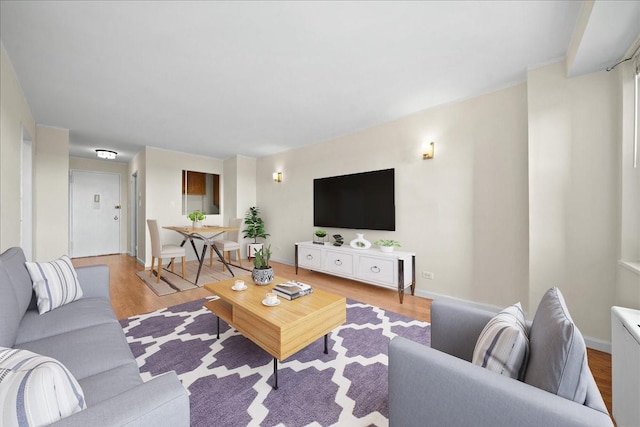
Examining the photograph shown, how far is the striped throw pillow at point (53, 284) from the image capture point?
1663mm

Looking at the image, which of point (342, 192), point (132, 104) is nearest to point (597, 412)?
point (342, 192)

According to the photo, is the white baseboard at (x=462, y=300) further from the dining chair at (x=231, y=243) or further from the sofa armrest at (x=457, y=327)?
the dining chair at (x=231, y=243)

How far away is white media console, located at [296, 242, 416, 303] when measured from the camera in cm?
304

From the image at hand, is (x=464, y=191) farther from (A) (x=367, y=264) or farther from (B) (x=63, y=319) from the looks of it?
(B) (x=63, y=319)

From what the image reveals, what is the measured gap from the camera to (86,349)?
1247mm

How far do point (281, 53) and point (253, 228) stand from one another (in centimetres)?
403

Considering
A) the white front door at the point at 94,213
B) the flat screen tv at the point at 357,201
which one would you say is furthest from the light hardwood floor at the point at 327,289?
the white front door at the point at 94,213

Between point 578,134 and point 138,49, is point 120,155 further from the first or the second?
point 578,134

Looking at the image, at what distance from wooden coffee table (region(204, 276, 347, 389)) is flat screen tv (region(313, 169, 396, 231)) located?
1.90 meters

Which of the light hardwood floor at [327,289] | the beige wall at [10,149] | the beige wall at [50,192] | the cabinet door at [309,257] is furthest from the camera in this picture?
the cabinet door at [309,257]

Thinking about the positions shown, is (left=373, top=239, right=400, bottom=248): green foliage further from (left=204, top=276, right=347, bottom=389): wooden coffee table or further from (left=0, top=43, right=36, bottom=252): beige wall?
(left=0, top=43, right=36, bottom=252): beige wall

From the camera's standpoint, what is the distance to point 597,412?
2.14 feet

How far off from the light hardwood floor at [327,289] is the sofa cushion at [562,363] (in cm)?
150

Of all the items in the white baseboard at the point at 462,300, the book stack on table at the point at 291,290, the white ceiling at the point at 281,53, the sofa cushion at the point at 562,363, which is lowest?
the white baseboard at the point at 462,300
